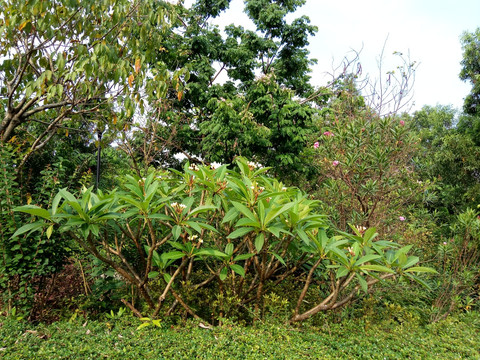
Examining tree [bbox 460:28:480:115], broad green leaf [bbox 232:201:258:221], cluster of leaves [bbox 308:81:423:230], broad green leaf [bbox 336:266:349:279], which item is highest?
tree [bbox 460:28:480:115]

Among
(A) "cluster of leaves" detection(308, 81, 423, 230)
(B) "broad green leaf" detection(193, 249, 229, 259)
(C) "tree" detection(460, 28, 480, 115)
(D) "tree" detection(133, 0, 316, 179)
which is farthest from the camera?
(C) "tree" detection(460, 28, 480, 115)

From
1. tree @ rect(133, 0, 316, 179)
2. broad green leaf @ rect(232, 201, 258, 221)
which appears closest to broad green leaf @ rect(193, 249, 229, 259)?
broad green leaf @ rect(232, 201, 258, 221)

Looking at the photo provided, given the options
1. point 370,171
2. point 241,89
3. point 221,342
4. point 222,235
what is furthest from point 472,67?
point 221,342

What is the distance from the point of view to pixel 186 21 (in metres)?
9.82

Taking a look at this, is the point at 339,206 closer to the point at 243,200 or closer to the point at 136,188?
the point at 243,200

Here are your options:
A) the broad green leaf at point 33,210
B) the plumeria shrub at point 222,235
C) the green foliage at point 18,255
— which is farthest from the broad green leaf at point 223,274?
the green foliage at point 18,255

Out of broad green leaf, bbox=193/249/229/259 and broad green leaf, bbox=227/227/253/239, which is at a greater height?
broad green leaf, bbox=227/227/253/239

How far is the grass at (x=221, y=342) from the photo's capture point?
1.90m

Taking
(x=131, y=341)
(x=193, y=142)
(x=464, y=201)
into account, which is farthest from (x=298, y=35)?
(x=131, y=341)

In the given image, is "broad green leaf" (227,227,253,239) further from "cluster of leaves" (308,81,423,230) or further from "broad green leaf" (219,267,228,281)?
"cluster of leaves" (308,81,423,230)

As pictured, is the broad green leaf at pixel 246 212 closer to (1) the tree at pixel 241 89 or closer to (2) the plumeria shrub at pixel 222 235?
(2) the plumeria shrub at pixel 222 235

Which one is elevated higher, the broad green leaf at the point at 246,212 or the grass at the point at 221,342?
the broad green leaf at the point at 246,212

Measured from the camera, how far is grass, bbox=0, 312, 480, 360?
6.22ft

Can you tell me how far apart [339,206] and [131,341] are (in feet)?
8.01
